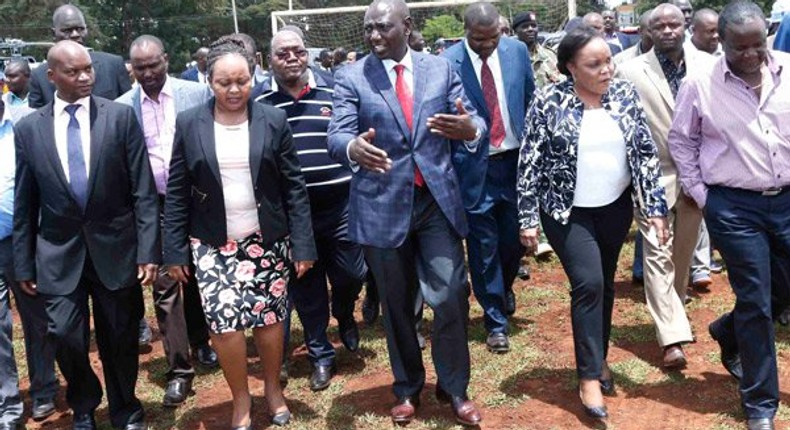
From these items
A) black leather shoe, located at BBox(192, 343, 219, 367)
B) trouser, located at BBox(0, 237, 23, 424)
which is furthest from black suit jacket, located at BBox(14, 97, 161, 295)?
black leather shoe, located at BBox(192, 343, 219, 367)

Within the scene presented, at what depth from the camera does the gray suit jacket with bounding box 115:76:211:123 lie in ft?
17.5

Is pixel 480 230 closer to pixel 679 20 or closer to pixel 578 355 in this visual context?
pixel 578 355

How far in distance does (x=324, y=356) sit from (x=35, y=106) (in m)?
2.85

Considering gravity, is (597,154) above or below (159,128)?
below

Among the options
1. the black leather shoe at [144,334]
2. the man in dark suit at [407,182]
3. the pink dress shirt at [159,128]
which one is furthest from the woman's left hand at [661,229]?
the black leather shoe at [144,334]

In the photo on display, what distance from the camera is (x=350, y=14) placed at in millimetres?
19906

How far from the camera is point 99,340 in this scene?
4.86m

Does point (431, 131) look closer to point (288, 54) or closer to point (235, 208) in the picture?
point (235, 208)

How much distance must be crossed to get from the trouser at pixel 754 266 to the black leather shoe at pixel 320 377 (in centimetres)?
243

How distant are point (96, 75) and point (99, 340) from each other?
2248 mm

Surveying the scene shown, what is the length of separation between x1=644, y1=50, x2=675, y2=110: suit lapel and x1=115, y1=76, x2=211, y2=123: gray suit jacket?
277 cm

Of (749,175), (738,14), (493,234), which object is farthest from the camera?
(493,234)

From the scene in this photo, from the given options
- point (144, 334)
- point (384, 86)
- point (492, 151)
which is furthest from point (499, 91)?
point (144, 334)

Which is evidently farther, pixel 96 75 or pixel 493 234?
pixel 96 75
